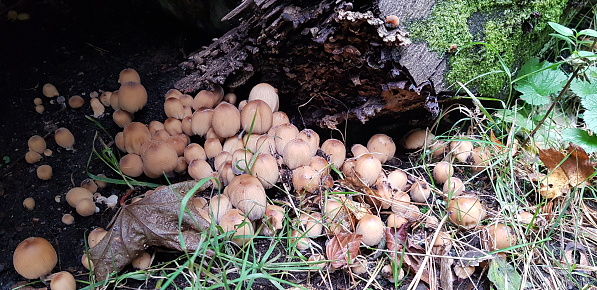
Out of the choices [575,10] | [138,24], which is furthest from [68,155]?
[575,10]

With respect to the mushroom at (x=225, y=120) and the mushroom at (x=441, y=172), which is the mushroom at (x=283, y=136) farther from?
the mushroom at (x=441, y=172)

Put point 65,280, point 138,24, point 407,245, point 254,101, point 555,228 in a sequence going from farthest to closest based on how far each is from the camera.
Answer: point 138,24, point 254,101, point 555,228, point 407,245, point 65,280

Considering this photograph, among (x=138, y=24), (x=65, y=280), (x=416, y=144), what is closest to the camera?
(x=65, y=280)

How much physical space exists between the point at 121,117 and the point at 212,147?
53 centimetres

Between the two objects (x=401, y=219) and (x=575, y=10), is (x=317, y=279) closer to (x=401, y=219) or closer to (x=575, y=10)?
(x=401, y=219)

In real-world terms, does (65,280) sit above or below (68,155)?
below

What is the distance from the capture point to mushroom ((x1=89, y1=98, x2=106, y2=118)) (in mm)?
2180

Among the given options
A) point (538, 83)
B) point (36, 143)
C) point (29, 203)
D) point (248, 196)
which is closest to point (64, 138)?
point (36, 143)

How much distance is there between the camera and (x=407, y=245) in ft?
5.37

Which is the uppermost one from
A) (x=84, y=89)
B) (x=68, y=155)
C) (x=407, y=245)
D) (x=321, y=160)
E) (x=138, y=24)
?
(x=138, y=24)

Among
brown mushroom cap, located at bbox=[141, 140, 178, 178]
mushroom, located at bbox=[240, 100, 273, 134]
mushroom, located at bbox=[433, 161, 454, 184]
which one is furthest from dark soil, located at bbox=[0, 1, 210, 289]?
mushroom, located at bbox=[433, 161, 454, 184]

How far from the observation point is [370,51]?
1.75m

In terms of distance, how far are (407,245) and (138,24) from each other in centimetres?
194

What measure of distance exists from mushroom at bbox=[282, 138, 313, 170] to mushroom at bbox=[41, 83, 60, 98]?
1.28 m
